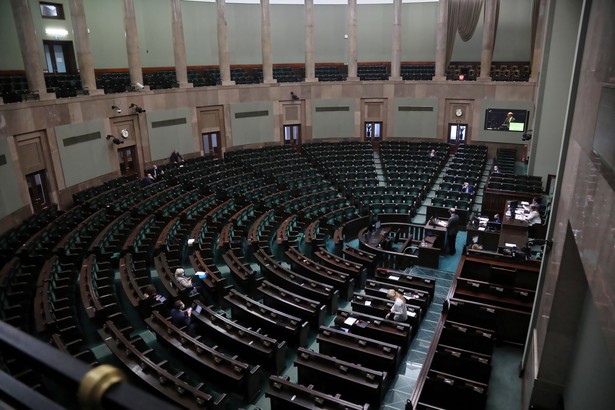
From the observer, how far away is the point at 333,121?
23.9m

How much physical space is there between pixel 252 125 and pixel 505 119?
12537 millimetres

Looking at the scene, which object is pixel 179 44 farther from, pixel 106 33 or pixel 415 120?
pixel 415 120

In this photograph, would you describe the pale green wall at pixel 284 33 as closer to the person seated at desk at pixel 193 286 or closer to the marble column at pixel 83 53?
the marble column at pixel 83 53

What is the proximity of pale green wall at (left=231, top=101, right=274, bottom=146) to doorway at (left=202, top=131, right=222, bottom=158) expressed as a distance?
32.7 inches

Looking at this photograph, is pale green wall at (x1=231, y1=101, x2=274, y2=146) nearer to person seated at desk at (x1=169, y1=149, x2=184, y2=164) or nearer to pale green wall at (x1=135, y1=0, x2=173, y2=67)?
person seated at desk at (x1=169, y1=149, x2=184, y2=164)

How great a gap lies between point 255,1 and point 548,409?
25522 millimetres

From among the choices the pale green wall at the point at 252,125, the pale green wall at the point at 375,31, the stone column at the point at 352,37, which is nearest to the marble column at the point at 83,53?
the pale green wall at the point at 252,125

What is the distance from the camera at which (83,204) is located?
43.3ft

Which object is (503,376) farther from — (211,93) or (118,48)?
(118,48)

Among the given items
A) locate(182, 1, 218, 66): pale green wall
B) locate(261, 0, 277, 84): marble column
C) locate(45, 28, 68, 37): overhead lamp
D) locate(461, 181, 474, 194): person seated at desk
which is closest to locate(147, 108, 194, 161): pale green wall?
locate(261, 0, 277, 84): marble column

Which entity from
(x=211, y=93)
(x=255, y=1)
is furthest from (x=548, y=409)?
(x=255, y=1)

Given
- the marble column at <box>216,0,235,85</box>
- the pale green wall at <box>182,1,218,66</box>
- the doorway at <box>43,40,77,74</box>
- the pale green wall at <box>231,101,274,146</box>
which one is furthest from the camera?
the pale green wall at <box>182,1,218,66</box>

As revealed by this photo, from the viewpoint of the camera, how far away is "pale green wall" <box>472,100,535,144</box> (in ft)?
69.2

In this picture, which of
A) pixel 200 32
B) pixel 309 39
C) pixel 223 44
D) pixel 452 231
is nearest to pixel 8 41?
pixel 223 44
